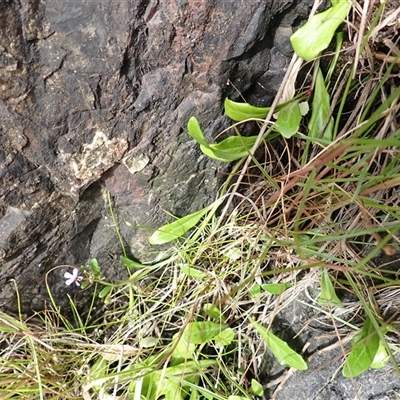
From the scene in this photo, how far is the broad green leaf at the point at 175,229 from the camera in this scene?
970 mm

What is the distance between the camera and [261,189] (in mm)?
991

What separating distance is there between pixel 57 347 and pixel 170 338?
0.81 feet

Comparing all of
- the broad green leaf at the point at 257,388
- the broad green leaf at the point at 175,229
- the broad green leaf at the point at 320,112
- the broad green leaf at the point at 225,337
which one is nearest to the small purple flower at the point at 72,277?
the broad green leaf at the point at 175,229

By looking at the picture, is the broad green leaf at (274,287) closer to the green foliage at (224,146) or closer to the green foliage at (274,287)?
the green foliage at (274,287)

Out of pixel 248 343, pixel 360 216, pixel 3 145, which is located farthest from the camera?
pixel 248 343

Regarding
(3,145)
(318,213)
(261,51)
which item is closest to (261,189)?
(318,213)

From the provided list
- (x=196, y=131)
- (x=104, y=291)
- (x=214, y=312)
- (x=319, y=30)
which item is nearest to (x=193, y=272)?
(x=214, y=312)

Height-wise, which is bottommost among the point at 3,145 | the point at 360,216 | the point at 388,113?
the point at 360,216

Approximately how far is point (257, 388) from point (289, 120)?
1.84ft

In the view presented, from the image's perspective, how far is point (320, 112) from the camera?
873mm

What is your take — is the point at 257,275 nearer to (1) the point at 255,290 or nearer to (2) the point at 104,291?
(1) the point at 255,290

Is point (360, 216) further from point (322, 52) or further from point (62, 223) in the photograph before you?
point (62, 223)

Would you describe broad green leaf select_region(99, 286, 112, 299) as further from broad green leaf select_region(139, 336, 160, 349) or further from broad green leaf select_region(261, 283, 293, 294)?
broad green leaf select_region(261, 283, 293, 294)

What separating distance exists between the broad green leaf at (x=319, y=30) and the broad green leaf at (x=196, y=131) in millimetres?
203
